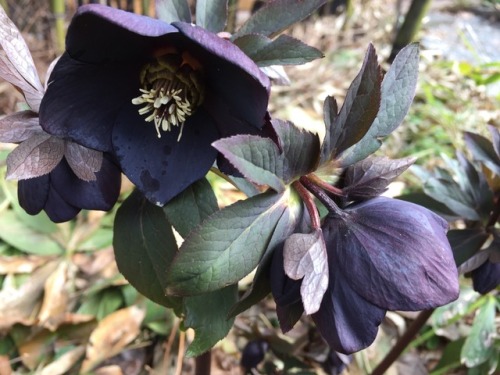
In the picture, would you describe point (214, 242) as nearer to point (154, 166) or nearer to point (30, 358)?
point (154, 166)

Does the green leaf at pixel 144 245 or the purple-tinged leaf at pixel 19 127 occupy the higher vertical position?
the purple-tinged leaf at pixel 19 127

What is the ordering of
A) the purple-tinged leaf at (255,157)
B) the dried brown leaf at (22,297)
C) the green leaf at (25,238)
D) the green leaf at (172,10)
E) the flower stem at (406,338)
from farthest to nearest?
1. the green leaf at (25,238)
2. the dried brown leaf at (22,297)
3. the flower stem at (406,338)
4. the green leaf at (172,10)
5. the purple-tinged leaf at (255,157)

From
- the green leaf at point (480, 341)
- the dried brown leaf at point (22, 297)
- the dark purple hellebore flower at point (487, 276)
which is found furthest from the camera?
the dried brown leaf at point (22, 297)

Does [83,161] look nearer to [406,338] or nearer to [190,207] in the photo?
[190,207]

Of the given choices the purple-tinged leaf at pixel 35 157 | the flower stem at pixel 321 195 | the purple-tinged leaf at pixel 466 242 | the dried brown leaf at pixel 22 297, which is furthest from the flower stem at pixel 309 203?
the dried brown leaf at pixel 22 297

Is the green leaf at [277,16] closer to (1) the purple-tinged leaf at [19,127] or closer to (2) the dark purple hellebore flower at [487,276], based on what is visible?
(1) the purple-tinged leaf at [19,127]

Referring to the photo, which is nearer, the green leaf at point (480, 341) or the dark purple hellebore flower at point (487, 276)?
the dark purple hellebore flower at point (487, 276)

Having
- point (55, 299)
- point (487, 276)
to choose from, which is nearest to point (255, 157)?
point (487, 276)

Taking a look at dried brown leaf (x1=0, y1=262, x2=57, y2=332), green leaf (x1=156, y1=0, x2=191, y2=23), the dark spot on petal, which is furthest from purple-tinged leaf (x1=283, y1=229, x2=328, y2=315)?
dried brown leaf (x1=0, y1=262, x2=57, y2=332)
